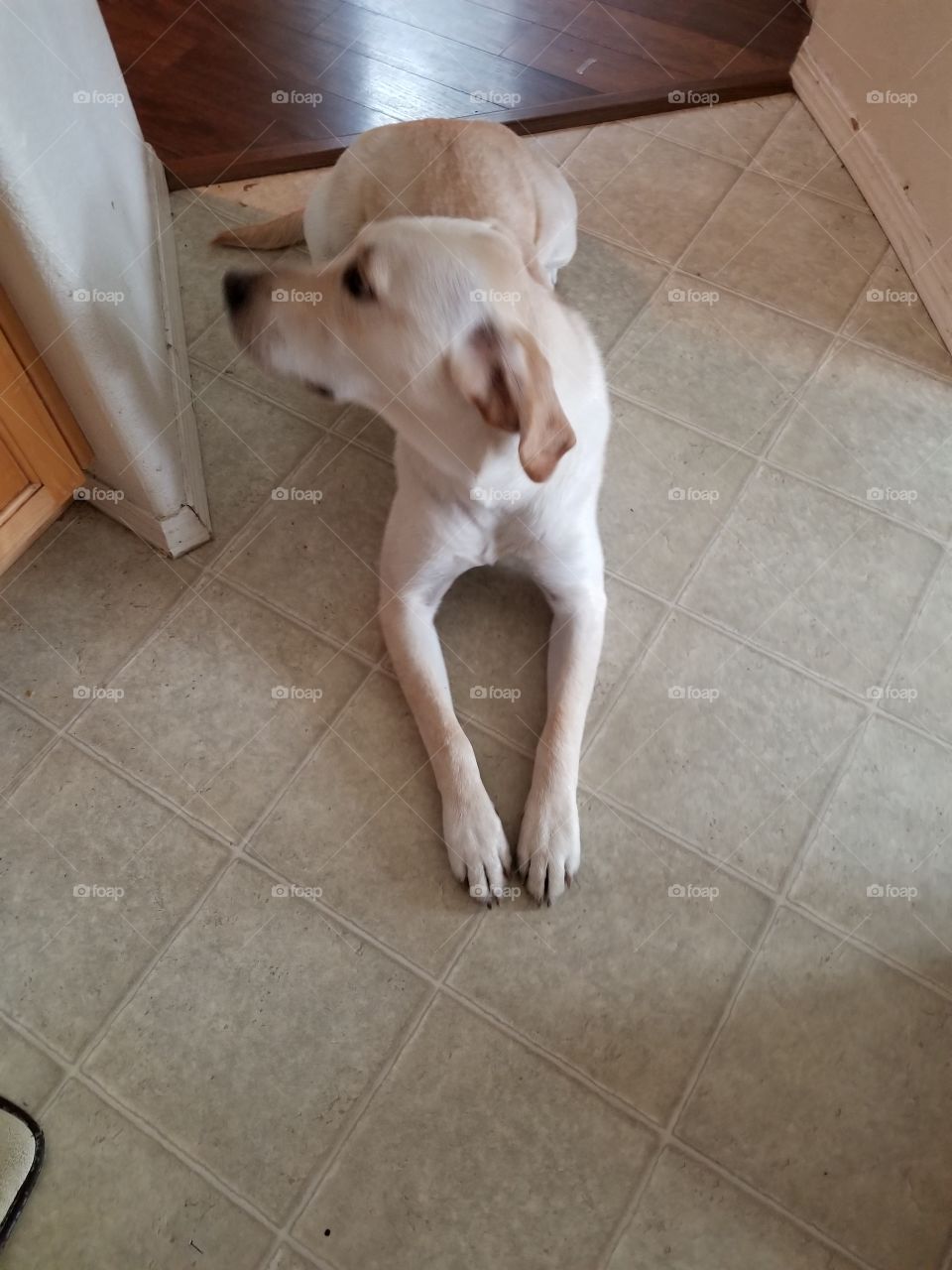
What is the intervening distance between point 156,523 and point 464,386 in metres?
0.83

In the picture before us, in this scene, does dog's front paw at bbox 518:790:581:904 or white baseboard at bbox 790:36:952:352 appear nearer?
dog's front paw at bbox 518:790:581:904

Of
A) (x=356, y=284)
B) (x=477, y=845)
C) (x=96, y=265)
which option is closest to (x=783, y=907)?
(x=477, y=845)

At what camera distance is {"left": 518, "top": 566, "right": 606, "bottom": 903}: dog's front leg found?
5.14 ft

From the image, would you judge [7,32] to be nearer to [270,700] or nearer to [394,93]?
[270,700]

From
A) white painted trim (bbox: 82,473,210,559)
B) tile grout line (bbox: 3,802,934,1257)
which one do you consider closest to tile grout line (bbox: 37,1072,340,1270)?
tile grout line (bbox: 3,802,934,1257)

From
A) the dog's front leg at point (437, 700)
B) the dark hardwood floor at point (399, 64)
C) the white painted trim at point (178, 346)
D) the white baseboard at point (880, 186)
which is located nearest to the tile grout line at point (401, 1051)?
the dog's front leg at point (437, 700)

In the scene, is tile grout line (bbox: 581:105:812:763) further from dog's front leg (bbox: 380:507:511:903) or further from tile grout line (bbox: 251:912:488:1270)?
tile grout line (bbox: 251:912:488:1270)

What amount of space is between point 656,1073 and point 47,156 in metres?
1.64

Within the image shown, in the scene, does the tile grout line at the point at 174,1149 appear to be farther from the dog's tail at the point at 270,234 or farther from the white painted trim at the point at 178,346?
the dog's tail at the point at 270,234

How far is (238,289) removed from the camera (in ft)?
4.95

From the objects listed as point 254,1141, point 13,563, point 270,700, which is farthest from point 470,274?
point 254,1141

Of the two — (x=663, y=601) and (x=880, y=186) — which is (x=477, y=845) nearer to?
(x=663, y=601)

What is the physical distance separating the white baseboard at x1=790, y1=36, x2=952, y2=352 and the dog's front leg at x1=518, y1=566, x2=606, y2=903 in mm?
1218

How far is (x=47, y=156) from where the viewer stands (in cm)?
135
